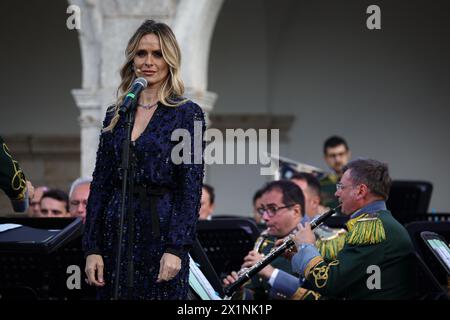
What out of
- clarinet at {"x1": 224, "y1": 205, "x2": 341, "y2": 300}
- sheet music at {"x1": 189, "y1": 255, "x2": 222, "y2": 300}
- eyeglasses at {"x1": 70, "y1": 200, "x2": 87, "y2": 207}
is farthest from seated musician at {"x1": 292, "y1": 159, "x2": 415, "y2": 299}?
eyeglasses at {"x1": 70, "y1": 200, "x2": 87, "y2": 207}

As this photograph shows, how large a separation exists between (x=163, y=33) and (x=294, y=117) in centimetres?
864

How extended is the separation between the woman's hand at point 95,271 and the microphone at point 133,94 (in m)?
0.57

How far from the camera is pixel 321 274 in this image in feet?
16.1

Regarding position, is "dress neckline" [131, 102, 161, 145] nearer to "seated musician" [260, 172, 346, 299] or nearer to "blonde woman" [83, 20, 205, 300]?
"blonde woman" [83, 20, 205, 300]

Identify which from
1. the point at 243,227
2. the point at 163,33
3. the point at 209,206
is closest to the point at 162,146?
the point at 163,33

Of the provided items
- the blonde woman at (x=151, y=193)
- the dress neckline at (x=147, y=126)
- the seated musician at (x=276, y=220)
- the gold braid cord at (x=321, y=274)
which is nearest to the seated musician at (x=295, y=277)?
the seated musician at (x=276, y=220)

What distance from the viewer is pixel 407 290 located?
16.3 feet

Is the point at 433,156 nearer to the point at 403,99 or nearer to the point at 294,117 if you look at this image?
the point at 403,99

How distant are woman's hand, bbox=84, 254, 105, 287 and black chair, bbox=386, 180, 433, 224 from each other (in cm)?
427

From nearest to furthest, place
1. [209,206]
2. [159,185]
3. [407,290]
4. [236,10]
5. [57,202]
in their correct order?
1. [159,185]
2. [407,290]
3. [57,202]
4. [209,206]
5. [236,10]

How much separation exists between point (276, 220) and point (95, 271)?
2149 mm

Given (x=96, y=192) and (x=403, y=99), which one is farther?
(x=403, y=99)

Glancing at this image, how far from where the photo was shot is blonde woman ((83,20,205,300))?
4230 mm

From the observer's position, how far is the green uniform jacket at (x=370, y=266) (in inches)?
193
